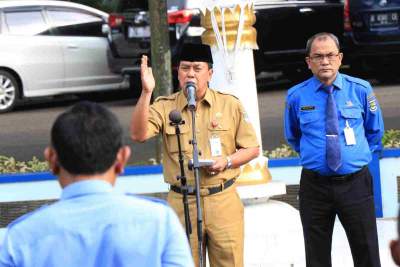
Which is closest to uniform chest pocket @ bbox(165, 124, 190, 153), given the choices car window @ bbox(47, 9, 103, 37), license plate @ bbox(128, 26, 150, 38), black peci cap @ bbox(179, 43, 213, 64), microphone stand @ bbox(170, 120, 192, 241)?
microphone stand @ bbox(170, 120, 192, 241)

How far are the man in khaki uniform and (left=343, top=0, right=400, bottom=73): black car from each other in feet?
31.5

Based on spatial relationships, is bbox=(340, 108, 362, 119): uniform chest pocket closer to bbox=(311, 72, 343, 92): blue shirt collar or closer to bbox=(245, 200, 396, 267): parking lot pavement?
bbox=(311, 72, 343, 92): blue shirt collar

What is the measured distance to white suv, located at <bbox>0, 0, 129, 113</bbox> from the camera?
15453 millimetres

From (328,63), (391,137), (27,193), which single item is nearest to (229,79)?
(328,63)

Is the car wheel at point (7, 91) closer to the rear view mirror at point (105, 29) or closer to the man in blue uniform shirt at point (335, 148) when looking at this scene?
the rear view mirror at point (105, 29)

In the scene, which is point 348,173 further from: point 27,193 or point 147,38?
point 147,38

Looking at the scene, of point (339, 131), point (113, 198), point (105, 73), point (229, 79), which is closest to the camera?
point (113, 198)

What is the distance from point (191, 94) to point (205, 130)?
0.26 m

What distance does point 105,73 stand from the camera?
53.8 ft

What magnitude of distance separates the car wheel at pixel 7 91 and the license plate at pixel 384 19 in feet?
16.8

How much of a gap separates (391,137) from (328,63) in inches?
137

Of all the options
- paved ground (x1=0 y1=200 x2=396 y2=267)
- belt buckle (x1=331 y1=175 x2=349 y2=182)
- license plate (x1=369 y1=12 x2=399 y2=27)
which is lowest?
paved ground (x1=0 y1=200 x2=396 y2=267)

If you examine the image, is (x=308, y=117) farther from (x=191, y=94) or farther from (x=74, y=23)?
(x=74, y=23)

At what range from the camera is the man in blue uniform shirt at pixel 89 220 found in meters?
3.24
